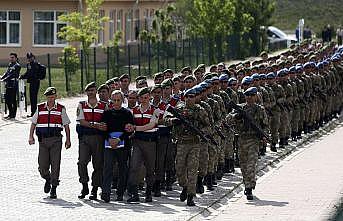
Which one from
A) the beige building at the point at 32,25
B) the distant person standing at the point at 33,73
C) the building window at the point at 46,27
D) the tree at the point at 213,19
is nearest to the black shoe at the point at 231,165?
the distant person standing at the point at 33,73

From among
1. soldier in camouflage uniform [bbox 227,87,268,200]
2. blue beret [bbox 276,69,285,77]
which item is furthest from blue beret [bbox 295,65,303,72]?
soldier in camouflage uniform [bbox 227,87,268,200]

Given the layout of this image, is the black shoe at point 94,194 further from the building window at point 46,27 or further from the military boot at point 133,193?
the building window at point 46,27

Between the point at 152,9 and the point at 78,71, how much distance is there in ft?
84.1

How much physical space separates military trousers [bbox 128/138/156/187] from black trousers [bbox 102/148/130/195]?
0.39ft

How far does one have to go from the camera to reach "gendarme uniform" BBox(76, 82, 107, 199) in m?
20.5

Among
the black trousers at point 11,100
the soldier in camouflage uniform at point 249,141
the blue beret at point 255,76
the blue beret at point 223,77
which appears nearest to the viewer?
the soldier in camouflage uniform at point 249,141

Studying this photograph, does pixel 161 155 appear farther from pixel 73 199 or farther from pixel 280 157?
pixel 280 157

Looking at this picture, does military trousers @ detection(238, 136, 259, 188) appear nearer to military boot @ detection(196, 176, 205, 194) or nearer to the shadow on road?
the shadow on road

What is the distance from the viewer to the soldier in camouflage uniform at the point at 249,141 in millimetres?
20766

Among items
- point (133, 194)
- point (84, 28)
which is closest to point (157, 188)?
point (133, 194)

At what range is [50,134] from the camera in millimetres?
20562

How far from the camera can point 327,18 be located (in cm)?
10188

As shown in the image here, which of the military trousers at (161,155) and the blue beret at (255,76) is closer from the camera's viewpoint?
the military trousers at (161,155)

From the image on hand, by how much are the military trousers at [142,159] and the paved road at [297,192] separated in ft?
4.70
